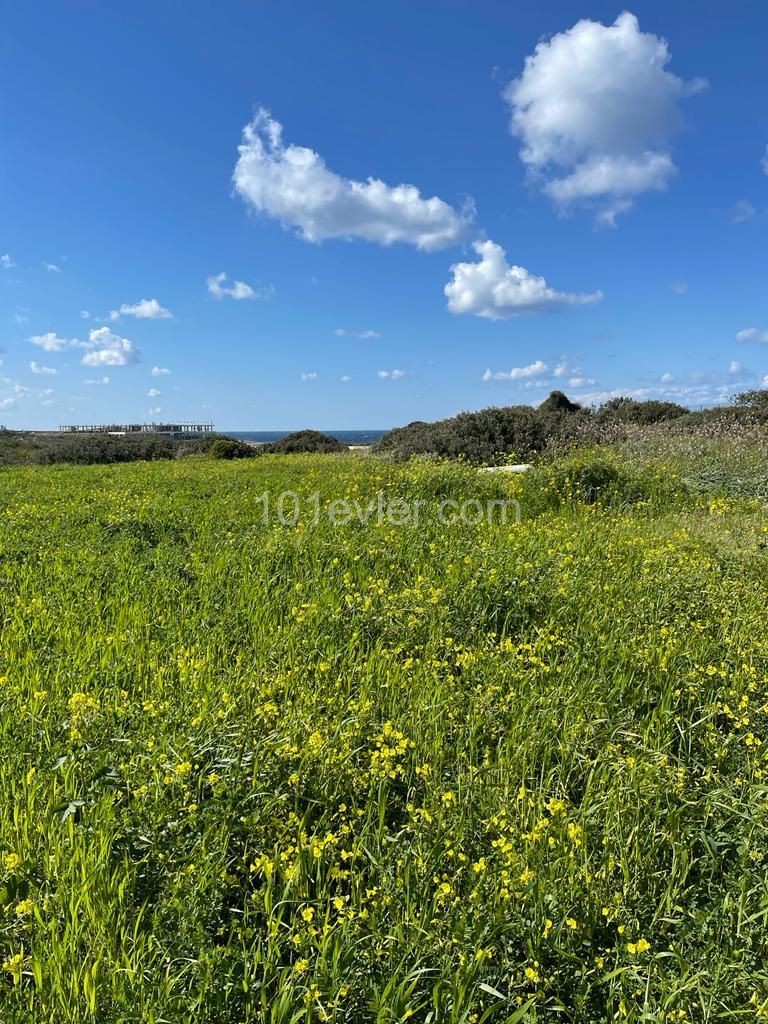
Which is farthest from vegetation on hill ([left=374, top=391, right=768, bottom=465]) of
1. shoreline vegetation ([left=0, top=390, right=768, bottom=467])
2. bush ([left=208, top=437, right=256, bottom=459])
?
bush ([left=208, top=437, right=256, bottom=459])

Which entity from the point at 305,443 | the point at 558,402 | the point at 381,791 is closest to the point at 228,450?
the point at 305,443

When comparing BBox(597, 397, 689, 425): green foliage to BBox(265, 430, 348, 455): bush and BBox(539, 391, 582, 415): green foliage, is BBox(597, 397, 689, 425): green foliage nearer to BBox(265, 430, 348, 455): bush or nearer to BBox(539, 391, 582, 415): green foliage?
BBox(539, 391, 582, 415): green foliage

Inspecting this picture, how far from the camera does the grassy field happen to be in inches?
70.1

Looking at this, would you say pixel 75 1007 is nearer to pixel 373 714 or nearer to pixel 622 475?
pixel 373 714

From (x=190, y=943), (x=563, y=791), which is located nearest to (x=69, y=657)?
(x=190, y=943)

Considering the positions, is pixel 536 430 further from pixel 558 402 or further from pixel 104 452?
pixel 104 452

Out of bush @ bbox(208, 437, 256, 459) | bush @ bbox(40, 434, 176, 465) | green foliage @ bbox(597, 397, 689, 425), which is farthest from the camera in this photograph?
bush @ bbox(40, 434, 176, 465)

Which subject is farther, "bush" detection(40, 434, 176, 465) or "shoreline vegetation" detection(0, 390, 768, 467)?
"bush" detection(40, 434, 176, 465)

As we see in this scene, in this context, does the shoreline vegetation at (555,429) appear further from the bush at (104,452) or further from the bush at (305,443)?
the bush at (305,443)

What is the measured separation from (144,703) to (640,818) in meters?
2.33

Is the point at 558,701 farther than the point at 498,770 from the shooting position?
Yes

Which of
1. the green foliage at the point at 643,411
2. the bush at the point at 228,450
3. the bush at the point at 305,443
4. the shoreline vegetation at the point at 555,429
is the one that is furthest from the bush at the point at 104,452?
the green foliage at the point at 643,411

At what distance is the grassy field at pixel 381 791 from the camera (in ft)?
Answer: 5.84

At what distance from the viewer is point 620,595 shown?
4977mm
